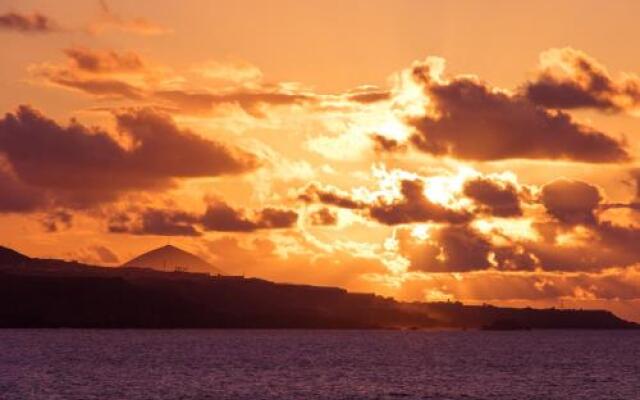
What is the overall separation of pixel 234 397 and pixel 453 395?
3648 centimetres

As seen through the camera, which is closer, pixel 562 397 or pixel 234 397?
pixel 234 397

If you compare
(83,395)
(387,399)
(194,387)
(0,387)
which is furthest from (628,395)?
(0,387)

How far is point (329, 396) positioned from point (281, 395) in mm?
7595

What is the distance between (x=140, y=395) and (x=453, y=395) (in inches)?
1985

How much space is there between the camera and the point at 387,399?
597ft

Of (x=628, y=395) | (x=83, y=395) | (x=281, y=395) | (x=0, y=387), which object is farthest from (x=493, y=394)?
(x=0, y=387)

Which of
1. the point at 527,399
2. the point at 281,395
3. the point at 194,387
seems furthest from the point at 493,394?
the point at 194,387

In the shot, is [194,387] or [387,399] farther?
[194,387]

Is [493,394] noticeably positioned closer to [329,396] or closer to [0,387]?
[329,396]

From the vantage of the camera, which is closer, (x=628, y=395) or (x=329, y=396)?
(x=329, y=396)

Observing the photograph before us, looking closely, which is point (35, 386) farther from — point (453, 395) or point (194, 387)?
point (453, 395)

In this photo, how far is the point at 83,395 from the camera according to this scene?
18062 centimetres

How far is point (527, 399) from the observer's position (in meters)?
192

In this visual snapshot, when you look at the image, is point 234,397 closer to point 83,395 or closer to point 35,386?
point 83,395
